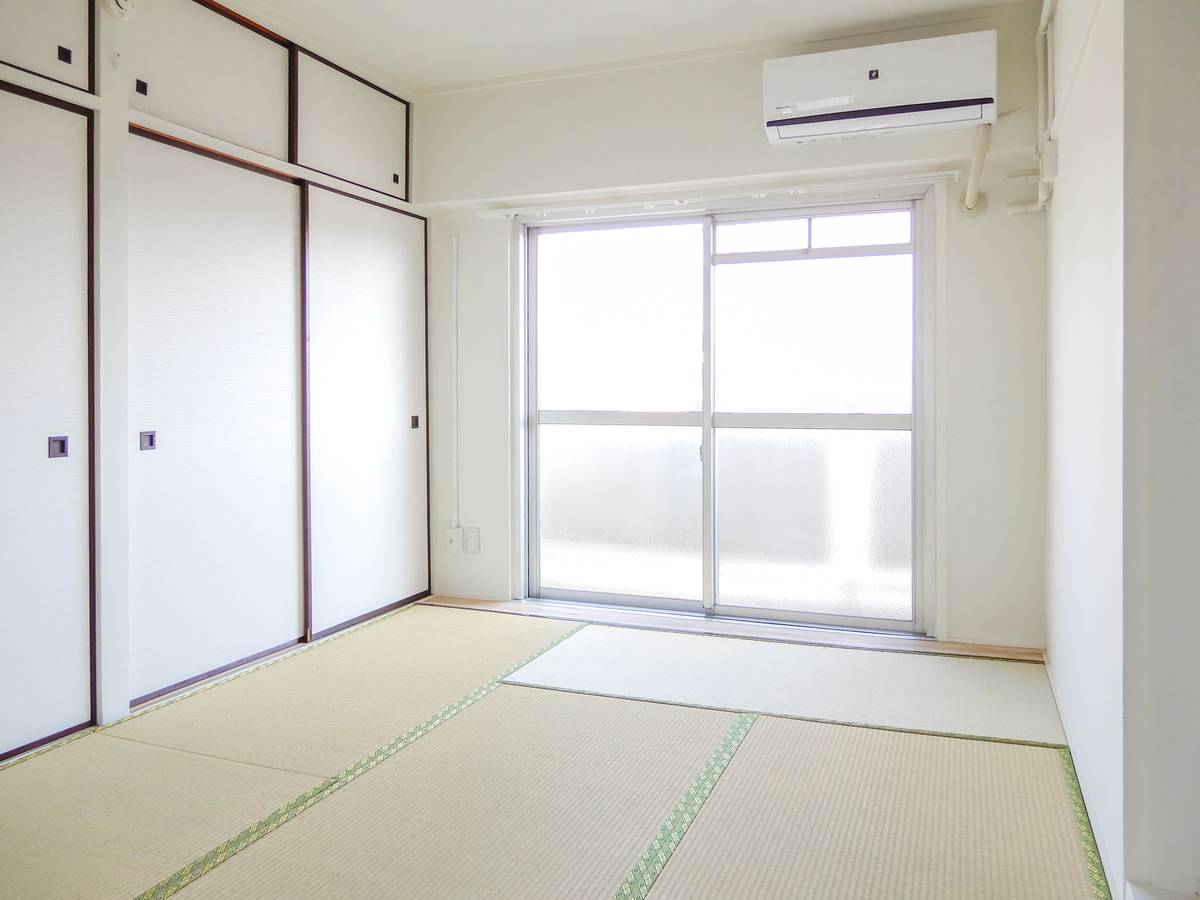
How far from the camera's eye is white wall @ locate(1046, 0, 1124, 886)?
206cm

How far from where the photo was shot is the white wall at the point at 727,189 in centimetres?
404

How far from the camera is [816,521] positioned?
4504mm

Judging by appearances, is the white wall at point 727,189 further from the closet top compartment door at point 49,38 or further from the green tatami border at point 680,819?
the closet top compartment door at point 49,38

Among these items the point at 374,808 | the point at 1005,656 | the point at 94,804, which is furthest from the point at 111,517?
the point at 1005,656

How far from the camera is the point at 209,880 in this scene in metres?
2.14

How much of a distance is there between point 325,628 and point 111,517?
141cm

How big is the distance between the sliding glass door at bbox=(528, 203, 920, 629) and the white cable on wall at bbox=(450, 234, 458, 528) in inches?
17.6

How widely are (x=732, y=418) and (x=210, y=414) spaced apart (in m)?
2.56

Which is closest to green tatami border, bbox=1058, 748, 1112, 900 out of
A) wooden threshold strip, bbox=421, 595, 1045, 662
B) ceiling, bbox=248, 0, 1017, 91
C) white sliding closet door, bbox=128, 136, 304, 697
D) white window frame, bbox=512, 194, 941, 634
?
wooden threshold strip, bbox=421, 595, 1045, 662

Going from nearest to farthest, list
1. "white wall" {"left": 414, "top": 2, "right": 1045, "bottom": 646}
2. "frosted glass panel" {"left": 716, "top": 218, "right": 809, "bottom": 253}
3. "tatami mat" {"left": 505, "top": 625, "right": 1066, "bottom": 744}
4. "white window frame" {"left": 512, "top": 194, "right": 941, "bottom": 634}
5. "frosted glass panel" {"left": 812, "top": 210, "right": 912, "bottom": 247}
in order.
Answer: "tatami mat" {"left": 505, "top": 625, "right": 1066, "bottom": 744}
"white wall" {"left": 414, "top": 2, "right": 1045, "bottom": 646}
"white window frame" {"left": 512, "top": 194, "right": 941, "bottom": 634}
"frosted glass panel" {"left": 812, "top": 210, "right": 912, "bottom": 247}
"frosted glass panel" {"left": 716, "top": 218, "right": 809, "bottom": 253}

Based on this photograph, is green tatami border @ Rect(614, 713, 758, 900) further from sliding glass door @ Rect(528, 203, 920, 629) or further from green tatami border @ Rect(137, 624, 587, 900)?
sliding glass door @ Rect(528, 203, 920, 629)

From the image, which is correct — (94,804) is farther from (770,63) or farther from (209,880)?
Result: (770,63)
